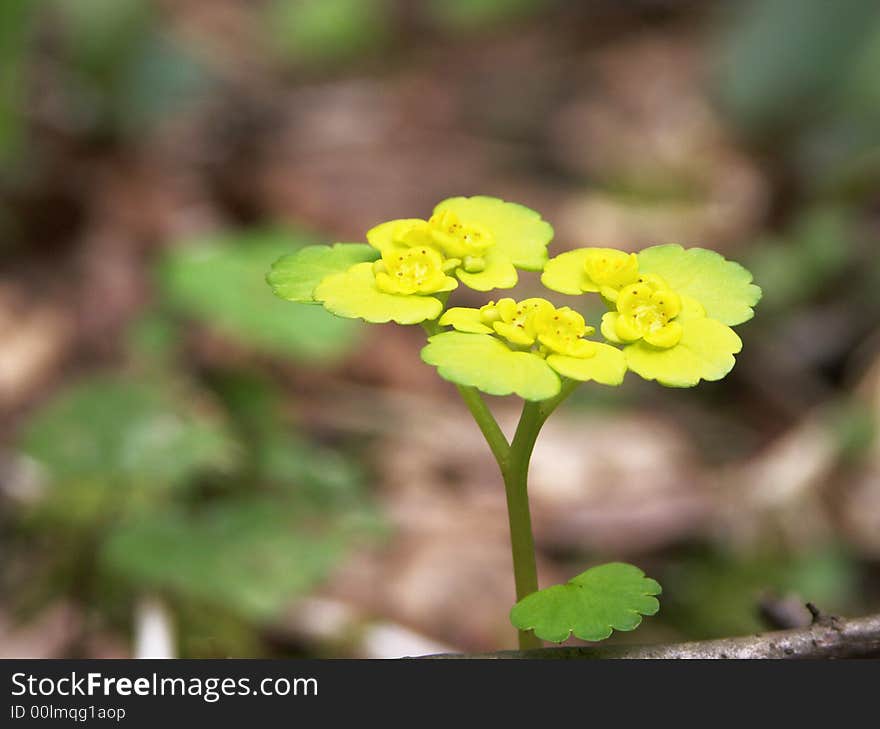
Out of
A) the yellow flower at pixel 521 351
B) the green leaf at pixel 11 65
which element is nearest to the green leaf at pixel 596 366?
the yellow flower at pixel 521 351

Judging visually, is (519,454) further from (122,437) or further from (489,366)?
(122,437)

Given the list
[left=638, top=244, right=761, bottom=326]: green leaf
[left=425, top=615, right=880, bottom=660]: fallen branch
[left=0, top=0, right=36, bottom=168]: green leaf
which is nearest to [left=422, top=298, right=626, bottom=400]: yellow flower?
[left=638, top=244, right=761, bottom=326]: green leaf

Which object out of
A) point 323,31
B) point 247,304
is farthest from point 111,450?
point 323,31

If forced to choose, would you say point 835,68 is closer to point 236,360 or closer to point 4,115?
point 236,360

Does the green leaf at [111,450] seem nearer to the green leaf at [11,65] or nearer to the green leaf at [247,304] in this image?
the green leaf at [247,304]

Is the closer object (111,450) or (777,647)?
(777,647)

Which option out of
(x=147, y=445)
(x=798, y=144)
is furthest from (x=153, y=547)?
(x=798, y=144)
